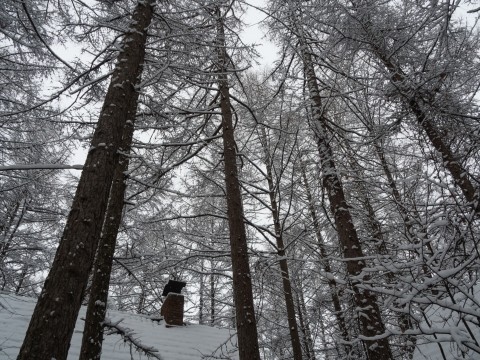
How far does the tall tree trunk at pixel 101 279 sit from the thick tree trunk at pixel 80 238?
1.20 feet

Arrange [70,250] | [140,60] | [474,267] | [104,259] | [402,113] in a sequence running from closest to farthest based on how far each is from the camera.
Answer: [474,267] < [70,250] < [104,259] < [140,60] < [402,113]

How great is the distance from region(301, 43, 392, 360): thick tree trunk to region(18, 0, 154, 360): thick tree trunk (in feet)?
10.1

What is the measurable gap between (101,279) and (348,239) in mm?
4035

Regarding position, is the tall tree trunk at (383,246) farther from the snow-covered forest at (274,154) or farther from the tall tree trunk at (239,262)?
the tall tree trunk at (239,262)

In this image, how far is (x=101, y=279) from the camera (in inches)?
160

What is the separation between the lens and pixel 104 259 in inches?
163

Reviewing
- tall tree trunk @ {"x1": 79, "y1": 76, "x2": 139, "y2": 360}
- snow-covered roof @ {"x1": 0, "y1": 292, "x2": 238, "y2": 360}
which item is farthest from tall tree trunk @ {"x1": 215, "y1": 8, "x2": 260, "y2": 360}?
tall tree trunk @ {"x1": 79, "y1": 76, "x2": 139, "y2": 360}

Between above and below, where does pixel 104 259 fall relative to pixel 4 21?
below

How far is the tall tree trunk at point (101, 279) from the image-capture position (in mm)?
3619

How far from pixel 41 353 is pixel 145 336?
518 cm

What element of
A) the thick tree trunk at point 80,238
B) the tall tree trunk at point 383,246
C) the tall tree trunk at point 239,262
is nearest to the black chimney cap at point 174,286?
the tall tree trunk at point 239,262

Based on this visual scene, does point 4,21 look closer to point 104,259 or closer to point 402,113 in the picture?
point 104,259

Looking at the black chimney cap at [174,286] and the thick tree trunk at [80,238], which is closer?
the thick tree trunk at [80,238]

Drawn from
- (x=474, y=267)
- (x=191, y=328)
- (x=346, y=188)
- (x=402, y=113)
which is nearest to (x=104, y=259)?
(x=474, y=267)
